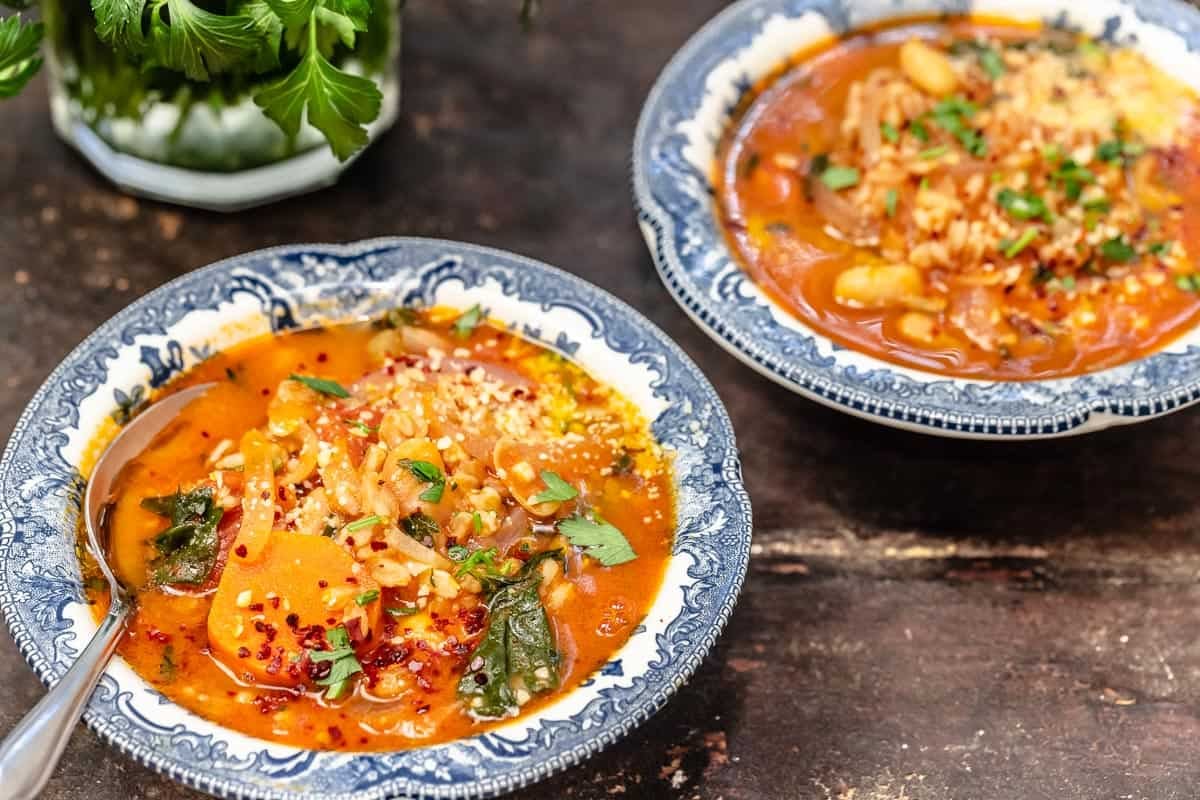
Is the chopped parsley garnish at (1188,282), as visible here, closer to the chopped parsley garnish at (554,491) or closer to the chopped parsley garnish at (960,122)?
the chopped parsley garnish at (960,122)

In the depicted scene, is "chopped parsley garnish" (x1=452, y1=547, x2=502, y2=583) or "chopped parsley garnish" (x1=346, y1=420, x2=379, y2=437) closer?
"chopped parsley garnish" (x1=452, y1=547, x2=502, y2=583)

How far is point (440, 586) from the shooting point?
9.57 feet

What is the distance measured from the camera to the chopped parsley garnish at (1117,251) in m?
3.82

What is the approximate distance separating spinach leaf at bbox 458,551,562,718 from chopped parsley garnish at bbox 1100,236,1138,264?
1923mm

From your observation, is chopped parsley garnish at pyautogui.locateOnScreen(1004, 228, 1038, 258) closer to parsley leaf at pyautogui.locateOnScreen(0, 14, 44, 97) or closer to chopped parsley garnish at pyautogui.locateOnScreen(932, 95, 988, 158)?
chopped parsley garnish at pyautogui.locateOnScreen(932, 95, 988, 158)

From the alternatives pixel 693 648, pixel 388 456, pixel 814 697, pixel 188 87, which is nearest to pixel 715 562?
pixel 693 648

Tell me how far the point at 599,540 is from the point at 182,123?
Result: 171cm

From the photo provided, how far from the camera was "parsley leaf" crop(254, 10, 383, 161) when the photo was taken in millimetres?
3246

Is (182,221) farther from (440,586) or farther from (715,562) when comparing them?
(715,562)

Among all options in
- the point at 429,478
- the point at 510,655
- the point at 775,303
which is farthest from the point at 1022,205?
the point at 510,655

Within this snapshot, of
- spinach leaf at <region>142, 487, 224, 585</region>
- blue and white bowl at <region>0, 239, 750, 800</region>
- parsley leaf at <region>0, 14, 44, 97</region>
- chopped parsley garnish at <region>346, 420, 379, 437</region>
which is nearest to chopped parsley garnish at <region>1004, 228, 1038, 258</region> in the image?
blue and white bowl at <region>0, 239, 750, 800</region>

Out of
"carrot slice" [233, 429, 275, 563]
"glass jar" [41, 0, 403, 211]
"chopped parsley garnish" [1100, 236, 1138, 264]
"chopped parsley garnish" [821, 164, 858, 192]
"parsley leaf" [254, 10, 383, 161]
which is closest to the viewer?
"carrot slice" [233, 429, 275, 563]

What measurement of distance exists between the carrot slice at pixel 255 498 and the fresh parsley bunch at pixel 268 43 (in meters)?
0.76

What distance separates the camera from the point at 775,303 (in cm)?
354
